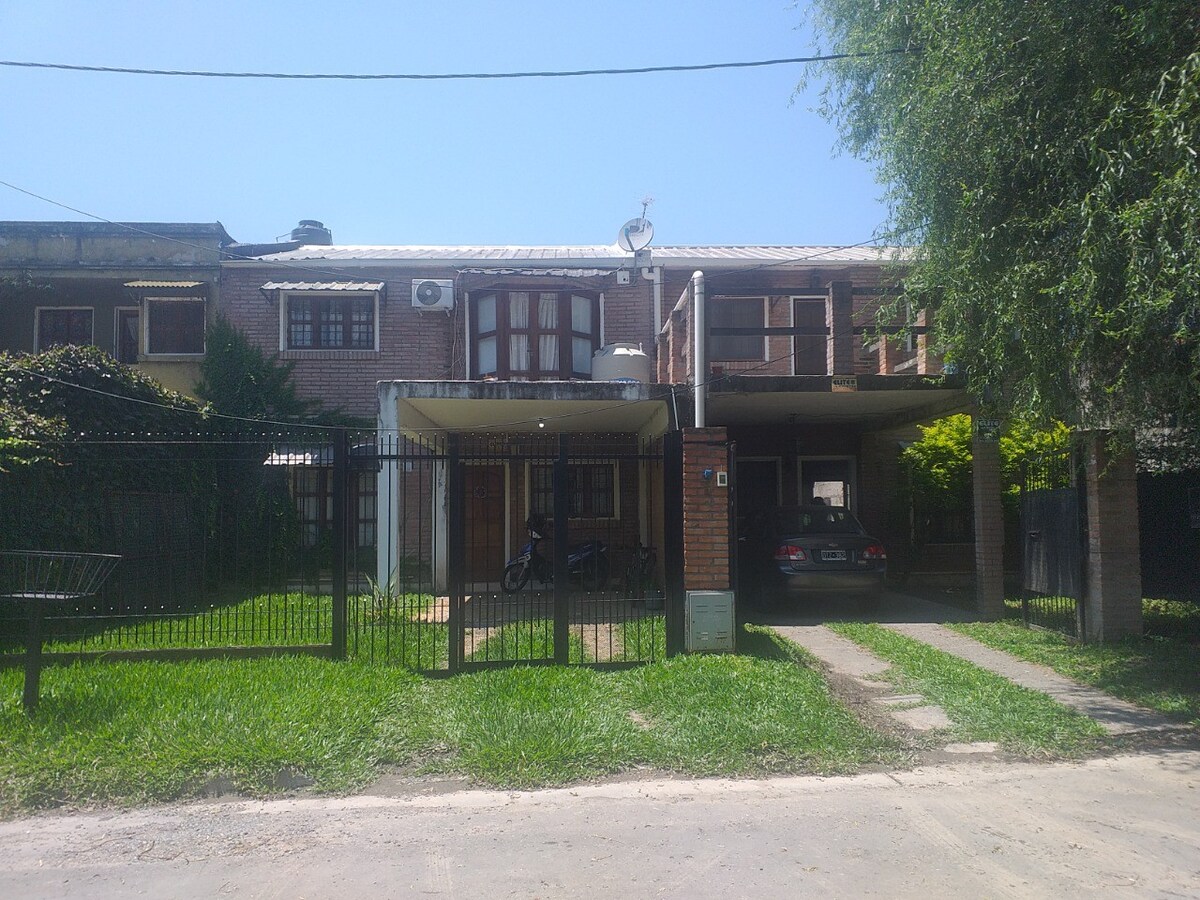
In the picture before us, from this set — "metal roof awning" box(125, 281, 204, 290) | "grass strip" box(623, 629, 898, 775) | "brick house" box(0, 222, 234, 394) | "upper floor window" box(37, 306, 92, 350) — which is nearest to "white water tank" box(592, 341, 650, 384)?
"grass strip" box(623, 629, 898, 775)

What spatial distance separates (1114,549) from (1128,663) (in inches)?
50.0

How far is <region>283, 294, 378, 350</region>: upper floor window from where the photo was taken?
54.7 feet

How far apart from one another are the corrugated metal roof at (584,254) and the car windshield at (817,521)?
4992 millimetres

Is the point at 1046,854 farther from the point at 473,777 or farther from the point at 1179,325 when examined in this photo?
the point at 1179,325

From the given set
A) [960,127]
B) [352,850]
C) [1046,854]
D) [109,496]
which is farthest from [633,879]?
[109,496]

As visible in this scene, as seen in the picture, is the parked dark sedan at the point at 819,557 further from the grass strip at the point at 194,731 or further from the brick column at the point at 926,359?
the grass strip at the point at 194,731

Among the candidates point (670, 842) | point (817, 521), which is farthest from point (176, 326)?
point (670, 842)

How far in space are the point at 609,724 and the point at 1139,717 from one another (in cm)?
420

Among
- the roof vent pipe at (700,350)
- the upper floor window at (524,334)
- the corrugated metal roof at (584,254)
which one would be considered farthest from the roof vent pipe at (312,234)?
the roof vent pipe at (700,350)

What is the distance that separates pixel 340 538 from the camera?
8312 millimetres

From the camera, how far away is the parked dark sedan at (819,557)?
11523mm

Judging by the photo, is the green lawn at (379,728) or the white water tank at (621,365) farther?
the white water tank at (621,365)

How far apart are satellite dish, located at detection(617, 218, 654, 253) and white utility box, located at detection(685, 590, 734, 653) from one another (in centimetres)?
883

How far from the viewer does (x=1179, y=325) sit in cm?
643
